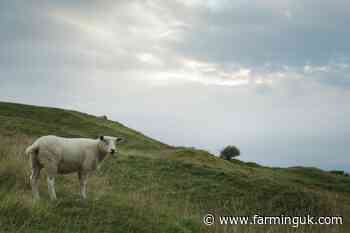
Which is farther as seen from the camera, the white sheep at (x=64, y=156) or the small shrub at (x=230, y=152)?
the small shrub at (x=230, y=152)

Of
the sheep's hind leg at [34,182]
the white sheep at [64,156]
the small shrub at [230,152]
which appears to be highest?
the white sheep at [64,156]

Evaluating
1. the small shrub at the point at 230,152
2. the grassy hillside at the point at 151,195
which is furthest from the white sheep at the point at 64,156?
the small shrub at the point at 230,152

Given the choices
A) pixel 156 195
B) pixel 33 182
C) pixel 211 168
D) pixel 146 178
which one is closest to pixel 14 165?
pixel 33 182

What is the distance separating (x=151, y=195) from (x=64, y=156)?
24.2ft

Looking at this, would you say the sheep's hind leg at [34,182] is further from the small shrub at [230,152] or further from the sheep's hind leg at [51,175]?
the small shrub at [230,152]

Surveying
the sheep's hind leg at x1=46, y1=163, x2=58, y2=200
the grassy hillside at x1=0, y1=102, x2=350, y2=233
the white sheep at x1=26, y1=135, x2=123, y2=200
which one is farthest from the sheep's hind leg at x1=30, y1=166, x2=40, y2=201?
the sheep's hind leg at x1=46, y1=163, x2=58, y2=200

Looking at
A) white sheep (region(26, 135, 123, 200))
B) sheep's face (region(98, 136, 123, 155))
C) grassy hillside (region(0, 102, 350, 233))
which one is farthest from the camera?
sheep's face (region(98, 136, 123, 155))

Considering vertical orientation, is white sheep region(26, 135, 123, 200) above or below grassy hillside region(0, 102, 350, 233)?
above

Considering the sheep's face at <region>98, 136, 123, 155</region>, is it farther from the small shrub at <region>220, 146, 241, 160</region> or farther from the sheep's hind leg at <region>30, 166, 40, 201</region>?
the small shrub at <region>220, 146, 241, 160</region>

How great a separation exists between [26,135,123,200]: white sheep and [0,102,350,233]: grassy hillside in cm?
66

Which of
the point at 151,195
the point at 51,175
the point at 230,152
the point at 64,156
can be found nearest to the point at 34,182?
the point at 51,175

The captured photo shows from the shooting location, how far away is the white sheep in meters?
11.7

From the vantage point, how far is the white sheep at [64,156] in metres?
11.7

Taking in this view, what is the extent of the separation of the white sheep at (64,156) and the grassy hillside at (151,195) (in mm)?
661
